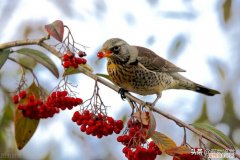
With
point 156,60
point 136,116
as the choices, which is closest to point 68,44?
point 136,116

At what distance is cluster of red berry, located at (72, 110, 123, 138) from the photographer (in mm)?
2574

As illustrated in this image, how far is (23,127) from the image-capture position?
292 centimetres

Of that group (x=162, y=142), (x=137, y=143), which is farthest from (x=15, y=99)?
(x=162, y=142)

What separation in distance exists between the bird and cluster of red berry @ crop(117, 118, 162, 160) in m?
0.93

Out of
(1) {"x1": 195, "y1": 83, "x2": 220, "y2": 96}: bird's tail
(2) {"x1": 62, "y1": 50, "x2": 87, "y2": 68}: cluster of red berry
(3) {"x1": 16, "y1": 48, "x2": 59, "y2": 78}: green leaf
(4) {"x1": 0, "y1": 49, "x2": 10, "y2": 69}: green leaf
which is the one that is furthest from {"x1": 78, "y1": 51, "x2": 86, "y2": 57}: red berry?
(1) {"x1": 195, "y1": 83, "x2": 220, "y2": 96}: bird's tail

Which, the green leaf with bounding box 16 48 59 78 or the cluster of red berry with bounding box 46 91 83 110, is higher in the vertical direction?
the green leaf with bounding box 16 48 59 78

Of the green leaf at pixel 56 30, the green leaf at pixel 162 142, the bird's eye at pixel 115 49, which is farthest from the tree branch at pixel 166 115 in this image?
the bird's eye at pixel 115 49

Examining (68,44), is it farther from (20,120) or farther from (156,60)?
(156,60)

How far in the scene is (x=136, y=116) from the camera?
2539 mm

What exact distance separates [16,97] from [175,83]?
202 cm

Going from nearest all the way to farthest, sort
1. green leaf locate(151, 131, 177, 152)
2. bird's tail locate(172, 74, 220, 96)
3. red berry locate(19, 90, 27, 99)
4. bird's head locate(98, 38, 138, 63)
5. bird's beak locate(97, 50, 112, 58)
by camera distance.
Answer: green leaf locate(151, 131, 177, 152), red berry locate(19, 90, 27, 99), bird's beak locate(97, 50, 112, 58), bird's head locate(98, 38, 138, 63), bird's tail locate(172, 74, 220, 96)

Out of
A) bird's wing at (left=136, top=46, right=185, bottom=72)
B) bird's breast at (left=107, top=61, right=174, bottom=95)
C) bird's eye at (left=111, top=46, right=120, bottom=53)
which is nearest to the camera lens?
bird's eye at (left=111, top=46, right=120, bottom=53)

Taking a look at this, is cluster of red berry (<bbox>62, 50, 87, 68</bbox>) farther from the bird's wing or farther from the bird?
the bird's wing

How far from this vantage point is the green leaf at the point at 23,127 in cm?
290
